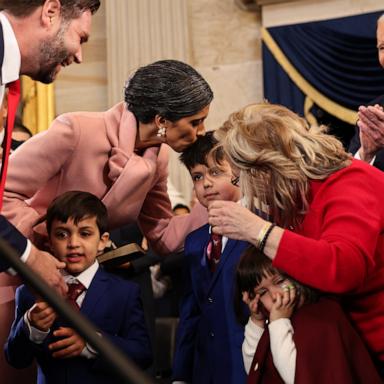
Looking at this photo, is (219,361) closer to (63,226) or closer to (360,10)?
(63,226)

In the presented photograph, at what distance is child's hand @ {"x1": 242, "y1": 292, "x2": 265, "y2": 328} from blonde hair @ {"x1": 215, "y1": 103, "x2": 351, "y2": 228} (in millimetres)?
264

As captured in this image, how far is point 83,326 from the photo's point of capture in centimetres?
150

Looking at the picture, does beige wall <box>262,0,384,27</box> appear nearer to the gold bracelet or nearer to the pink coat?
the pink coat

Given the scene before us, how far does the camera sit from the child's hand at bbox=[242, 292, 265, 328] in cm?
264

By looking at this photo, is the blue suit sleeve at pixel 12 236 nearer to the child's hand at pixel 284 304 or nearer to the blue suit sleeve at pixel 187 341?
the child's hand at pixel 284 304

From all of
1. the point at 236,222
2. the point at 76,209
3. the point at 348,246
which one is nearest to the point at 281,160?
the point at 236,222

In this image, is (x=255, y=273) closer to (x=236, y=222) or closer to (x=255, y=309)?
(x=255, y=309)

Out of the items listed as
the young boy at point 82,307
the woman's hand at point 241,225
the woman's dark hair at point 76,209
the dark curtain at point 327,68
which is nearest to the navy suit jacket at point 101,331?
the young boy at point 82,307

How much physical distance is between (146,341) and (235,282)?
44 cm

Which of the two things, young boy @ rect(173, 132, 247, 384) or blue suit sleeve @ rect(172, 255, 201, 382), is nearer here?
young boy @ rect(173, 132, 247, 384)

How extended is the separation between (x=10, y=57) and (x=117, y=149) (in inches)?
32.7

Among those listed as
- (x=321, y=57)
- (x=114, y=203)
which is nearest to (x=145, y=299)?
(x=114, y=203)

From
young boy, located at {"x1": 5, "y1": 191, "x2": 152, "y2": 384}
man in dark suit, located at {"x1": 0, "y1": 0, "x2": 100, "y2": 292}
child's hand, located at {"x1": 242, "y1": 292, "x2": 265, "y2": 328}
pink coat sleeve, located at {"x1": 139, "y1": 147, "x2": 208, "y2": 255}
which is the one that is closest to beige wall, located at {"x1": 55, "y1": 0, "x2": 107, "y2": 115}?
pink coat sleeve, located at {"x1": 139, "y1": 147, "x2": 208, "y2": 255}

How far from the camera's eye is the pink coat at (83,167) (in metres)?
3.13
